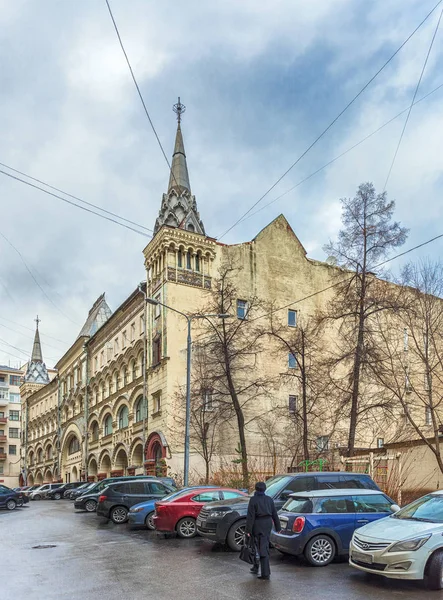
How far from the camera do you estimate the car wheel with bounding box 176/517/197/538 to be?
16.8 m

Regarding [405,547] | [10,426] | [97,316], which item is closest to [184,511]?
[405,547]

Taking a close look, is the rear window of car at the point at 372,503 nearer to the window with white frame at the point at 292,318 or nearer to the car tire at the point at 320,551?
the car tire at the point at 320,551

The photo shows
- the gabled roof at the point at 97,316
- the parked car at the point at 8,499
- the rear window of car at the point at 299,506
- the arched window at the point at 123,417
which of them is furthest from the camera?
the gabled roof at the point at 97,316

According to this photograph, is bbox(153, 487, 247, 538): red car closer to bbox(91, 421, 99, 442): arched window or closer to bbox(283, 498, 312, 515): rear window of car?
bbox(283, 498, 312, 515): rear window of car

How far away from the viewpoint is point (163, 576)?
1067 cm

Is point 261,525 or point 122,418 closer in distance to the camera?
point 261,525

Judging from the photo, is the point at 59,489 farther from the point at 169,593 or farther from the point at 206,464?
the point at 169,593

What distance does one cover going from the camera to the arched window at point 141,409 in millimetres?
40094

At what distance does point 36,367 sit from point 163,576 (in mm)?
88563

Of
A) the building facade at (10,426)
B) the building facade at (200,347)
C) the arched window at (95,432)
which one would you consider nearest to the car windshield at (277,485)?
the building facade at (200,347)

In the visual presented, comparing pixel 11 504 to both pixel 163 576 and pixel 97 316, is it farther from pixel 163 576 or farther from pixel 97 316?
pixel 97 316

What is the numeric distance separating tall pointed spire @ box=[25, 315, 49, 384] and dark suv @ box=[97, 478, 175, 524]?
73467 mm

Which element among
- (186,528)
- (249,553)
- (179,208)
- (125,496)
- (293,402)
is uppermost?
(179,208)

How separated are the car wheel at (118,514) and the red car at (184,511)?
547cm
